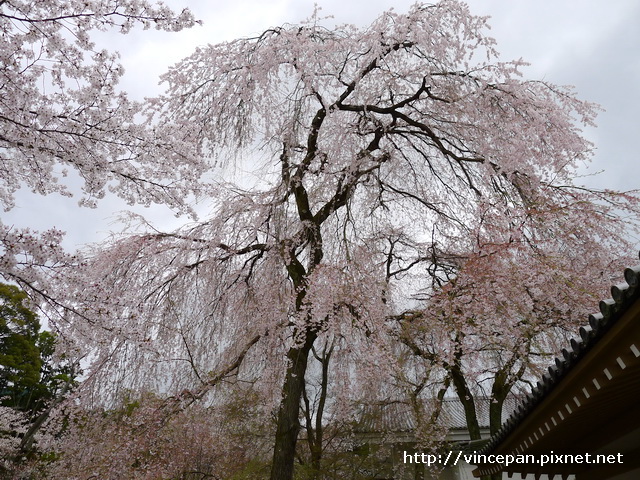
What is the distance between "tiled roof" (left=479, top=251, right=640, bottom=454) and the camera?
1.61 m

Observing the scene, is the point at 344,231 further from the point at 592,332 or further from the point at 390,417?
the point at 390,417

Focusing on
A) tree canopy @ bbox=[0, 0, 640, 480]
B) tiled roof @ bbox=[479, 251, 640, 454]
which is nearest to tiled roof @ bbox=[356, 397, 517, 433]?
tree canopy @ bbox=[0, 0, 640, 480]

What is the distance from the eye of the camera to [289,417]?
5.35 m

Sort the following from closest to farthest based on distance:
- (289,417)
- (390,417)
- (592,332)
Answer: (592,332)
(289,417)
(390,417)

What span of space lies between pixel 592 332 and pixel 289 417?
4.19 m

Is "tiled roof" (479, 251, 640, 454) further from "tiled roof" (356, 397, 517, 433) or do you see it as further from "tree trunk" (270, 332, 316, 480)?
"tiled roof" (356, 397, 517, 433)

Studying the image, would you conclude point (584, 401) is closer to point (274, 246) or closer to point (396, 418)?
point (274, 246)

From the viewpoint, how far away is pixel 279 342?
20.2ft

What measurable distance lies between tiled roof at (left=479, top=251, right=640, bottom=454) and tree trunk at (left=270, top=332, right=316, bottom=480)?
3086 mm

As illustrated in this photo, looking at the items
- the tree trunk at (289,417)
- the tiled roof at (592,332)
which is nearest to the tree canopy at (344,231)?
the tree trunk at (289,417)

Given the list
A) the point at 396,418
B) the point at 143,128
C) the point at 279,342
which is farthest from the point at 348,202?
the point at 396,418

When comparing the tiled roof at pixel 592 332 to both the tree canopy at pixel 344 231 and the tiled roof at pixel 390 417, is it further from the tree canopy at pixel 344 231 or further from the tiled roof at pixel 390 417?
the tiled roof at pixel 390 417

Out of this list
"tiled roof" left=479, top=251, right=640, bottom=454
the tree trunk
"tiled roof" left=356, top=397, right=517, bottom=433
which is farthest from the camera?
"tiled roof" left=356, top=397, right=517, bottom=433

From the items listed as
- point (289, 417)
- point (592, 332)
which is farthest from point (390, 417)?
point (592, 332)
